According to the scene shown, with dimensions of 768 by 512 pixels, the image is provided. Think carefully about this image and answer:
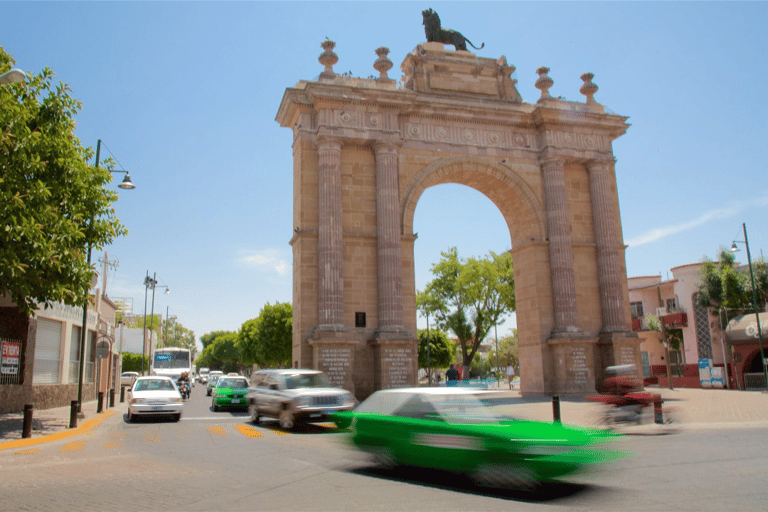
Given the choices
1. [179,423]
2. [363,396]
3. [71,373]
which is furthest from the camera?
[71,373]

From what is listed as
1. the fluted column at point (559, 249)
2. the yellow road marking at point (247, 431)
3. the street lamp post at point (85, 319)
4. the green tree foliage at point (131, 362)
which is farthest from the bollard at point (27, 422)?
the green tree foliage at point (131, 362)

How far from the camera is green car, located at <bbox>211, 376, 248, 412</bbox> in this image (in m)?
22.4

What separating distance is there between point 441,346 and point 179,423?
4840cm

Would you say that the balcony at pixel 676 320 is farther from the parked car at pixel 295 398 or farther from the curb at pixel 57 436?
the curb at pixel 57 436

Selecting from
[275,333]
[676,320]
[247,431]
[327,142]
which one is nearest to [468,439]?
[247,431]

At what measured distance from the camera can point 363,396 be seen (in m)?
22.3

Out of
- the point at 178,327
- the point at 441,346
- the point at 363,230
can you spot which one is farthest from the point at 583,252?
the point at 178,327

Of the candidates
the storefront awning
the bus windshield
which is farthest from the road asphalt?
the bus windshield

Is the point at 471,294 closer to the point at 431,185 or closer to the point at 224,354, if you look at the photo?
the point at 431,185

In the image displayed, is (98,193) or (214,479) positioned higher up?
(98,193)

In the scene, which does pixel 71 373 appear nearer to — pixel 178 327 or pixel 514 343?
pixel 514 343

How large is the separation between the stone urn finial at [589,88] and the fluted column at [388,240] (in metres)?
10.3

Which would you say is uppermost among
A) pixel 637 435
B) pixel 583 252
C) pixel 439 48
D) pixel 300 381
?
pixel 439 48

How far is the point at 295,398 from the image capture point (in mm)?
14281
